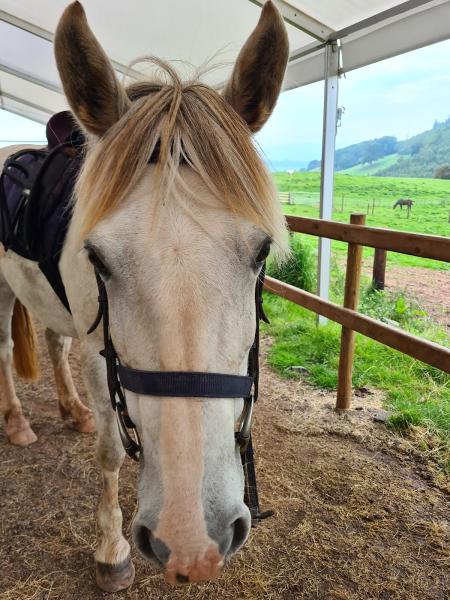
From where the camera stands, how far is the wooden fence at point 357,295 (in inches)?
88.8

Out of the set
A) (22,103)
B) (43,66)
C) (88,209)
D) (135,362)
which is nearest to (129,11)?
(43,66)

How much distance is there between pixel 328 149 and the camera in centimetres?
450

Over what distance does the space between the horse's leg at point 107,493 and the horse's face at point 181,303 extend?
680 mm

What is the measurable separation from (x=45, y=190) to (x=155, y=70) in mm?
738

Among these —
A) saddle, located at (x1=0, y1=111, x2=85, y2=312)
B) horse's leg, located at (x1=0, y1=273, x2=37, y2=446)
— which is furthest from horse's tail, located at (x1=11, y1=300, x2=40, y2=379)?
saddle, located at (x1=0, y1=111, x2=85, y2=312)

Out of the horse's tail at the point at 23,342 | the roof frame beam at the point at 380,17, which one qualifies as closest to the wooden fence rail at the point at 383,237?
the roof frame beam at the point at 380,17

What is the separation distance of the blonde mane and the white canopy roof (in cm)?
72

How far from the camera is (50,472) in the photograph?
259 cm

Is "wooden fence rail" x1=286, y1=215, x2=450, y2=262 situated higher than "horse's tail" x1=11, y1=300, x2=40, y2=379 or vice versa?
"wooden fence rail" x1=286, y1=215, x2=450, y2=262

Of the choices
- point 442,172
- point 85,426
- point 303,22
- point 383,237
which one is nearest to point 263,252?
point 383,237

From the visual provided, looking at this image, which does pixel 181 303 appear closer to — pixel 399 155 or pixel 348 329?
pixel 348 329

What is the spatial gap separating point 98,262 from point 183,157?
1.20 ft

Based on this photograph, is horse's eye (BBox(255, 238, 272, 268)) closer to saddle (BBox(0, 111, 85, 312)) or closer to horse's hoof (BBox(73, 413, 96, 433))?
saddle (BBox(0, 111, 85, 312))

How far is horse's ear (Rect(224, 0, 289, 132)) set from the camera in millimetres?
1168
